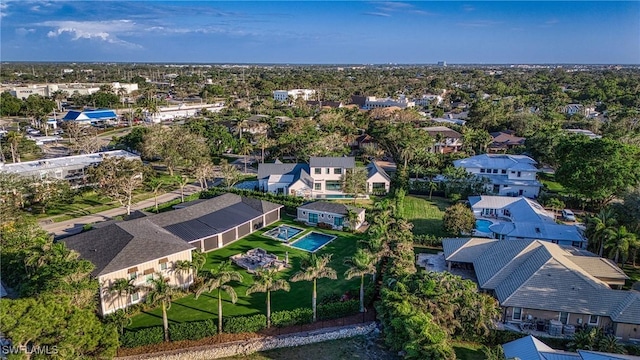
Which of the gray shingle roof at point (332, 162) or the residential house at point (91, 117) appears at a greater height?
the residential house at point (91, 117)

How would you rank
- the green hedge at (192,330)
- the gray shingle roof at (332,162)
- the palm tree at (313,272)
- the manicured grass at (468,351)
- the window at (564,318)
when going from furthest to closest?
1. the gray shingle roof at (332,162)
2. the window at (564,318)
3. the palm tree at (313,272)
4. the green hedge at (192,330)
5. the manicured grass at (468,351)

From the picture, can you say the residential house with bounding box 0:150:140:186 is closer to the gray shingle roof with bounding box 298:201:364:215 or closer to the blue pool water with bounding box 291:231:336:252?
the gray shingle roof with bounding box 298:201:364:215

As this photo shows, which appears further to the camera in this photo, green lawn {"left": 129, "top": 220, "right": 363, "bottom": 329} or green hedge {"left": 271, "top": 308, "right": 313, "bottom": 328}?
green lawn {"left": 129, "top": 220, "right": 363, "bottom": 329}

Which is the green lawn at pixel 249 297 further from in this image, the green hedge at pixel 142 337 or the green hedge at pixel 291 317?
the green hedge at pixel 142 337

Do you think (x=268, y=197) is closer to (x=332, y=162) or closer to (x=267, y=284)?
(x=332, y=162)

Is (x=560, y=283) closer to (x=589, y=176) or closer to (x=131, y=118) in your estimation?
(x=589, y=176)

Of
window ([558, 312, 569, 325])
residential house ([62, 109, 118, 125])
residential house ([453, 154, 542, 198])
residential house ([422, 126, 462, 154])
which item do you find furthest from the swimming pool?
residential house ([62, 109, 118, 125])

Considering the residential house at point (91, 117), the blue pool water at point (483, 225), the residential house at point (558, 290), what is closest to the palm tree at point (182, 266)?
the residential house at point (558, 290)
